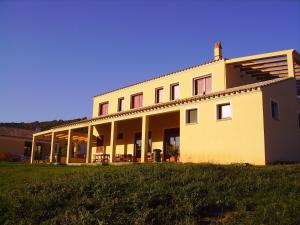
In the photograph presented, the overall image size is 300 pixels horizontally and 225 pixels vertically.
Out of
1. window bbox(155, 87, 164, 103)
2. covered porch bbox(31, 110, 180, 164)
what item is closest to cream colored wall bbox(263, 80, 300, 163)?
covered porch bbox(31, 110, 180, 164)

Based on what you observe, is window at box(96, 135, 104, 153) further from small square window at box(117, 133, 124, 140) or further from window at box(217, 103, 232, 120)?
window at box(217, 103, 232, 120)

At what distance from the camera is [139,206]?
31.7 ft

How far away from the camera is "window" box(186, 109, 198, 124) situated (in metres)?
19.8

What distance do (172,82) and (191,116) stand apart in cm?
629

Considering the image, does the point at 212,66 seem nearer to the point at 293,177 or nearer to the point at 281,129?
the point at 281,129

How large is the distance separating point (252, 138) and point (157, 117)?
969cm

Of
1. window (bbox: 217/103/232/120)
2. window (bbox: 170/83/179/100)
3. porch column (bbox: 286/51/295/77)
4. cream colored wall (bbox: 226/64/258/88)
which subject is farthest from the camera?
window (bbox: 170/83/179/100)

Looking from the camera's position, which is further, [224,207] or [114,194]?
[114,194]

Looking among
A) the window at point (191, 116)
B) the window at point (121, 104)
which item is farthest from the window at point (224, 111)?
the window at point (121, 104)

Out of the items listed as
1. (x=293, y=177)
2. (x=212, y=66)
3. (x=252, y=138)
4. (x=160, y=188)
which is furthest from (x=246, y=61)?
(x=160, y=188)

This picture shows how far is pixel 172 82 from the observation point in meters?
25.7

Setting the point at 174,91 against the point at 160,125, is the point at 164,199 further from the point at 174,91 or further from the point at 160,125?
the point at 174,91

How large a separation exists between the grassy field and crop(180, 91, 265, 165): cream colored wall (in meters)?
3.14

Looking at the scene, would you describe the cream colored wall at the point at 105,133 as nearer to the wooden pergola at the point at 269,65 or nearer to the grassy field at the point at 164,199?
the wooden pergola at the point at 269,65
